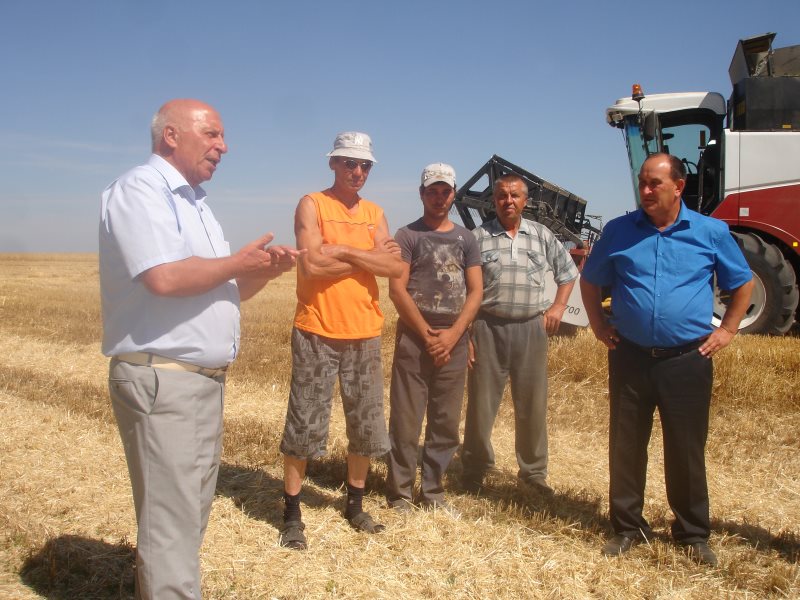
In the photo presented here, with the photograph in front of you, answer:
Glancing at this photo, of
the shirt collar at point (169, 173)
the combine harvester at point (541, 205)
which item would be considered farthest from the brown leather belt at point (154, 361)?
the combine harvester at point (541, 205)

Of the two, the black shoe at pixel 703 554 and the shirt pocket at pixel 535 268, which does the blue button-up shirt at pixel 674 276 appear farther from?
the black shoe at pixel 703 554

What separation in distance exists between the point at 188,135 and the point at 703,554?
3.30 meters

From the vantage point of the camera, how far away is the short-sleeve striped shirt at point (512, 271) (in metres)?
4.84

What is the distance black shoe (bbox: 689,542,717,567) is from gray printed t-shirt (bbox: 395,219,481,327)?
1904mm

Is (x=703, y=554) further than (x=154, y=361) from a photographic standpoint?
Yes

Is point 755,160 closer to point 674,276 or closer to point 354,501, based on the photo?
point 674,276

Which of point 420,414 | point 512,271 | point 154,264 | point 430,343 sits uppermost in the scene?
point 154,264

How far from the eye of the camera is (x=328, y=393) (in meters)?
4.09

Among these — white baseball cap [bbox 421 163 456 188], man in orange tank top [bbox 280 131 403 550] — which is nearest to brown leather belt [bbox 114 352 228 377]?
man in orange tank top [bbox 280 131 403 550]

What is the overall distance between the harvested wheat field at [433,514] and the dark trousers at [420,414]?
9.3 inches

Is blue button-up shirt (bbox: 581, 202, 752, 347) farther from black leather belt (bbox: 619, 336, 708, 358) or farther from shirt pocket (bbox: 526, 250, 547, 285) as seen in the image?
shirt pocket (bbox: 526, 250, 547, 285)

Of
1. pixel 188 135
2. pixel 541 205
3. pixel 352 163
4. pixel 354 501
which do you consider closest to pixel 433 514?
pixel 354 501

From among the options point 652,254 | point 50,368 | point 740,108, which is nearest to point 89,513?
point 652,254

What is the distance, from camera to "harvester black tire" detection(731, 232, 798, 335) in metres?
8.61
